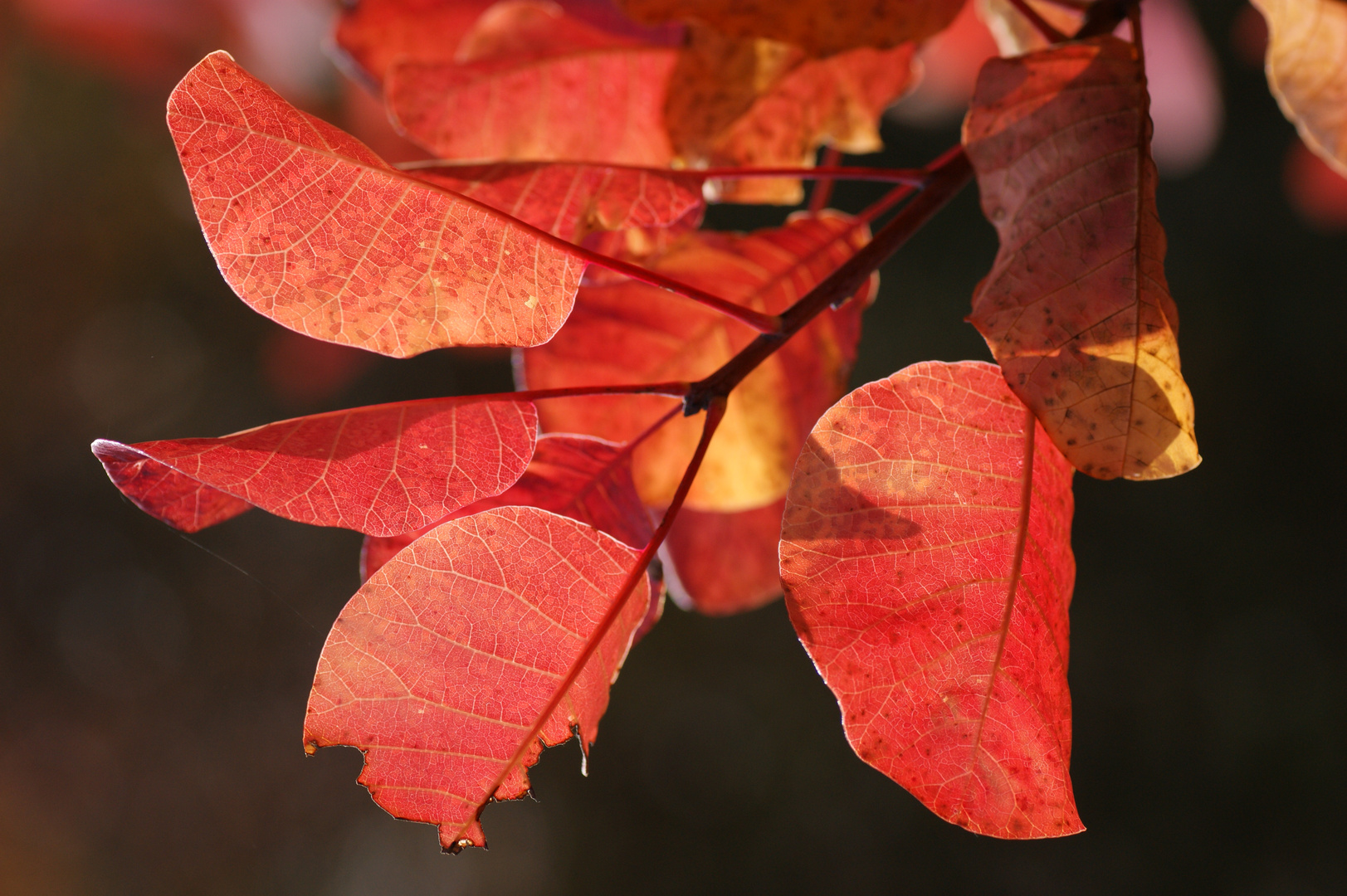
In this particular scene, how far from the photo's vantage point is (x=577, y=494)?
1.15ft

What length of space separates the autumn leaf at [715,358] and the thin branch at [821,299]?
100 millimetres

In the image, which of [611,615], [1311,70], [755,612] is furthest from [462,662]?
[755,612]

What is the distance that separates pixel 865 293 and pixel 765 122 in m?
0.11

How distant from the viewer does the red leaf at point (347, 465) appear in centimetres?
23

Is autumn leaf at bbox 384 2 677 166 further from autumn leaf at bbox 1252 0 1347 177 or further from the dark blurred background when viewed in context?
the dark blurred background

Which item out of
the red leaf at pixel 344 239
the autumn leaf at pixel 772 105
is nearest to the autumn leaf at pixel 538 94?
the autumn leaf at pixel 772 105

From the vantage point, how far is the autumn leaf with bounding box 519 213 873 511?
427mm

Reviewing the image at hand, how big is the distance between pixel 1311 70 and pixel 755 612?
2005mm

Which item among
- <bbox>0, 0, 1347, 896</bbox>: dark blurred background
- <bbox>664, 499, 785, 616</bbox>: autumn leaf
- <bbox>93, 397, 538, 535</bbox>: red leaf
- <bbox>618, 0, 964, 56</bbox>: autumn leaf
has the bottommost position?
<bbox>0, 0, 1347, 896</bbox>: dark blurred background

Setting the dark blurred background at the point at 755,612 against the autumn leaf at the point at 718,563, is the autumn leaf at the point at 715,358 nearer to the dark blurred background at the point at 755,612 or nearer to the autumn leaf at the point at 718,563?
the autumn leaf at the point at 718,563

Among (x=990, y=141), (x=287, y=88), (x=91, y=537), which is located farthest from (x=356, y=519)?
(x=91, y=537)

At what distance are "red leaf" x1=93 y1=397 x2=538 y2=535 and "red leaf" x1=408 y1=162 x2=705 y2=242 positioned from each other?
2.8 inches

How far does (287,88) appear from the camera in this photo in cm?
115

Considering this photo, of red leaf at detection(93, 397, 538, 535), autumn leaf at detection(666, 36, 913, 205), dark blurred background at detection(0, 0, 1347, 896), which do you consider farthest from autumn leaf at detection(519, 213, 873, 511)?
dark blurred background at detection(0, 0, 1347, 896)
